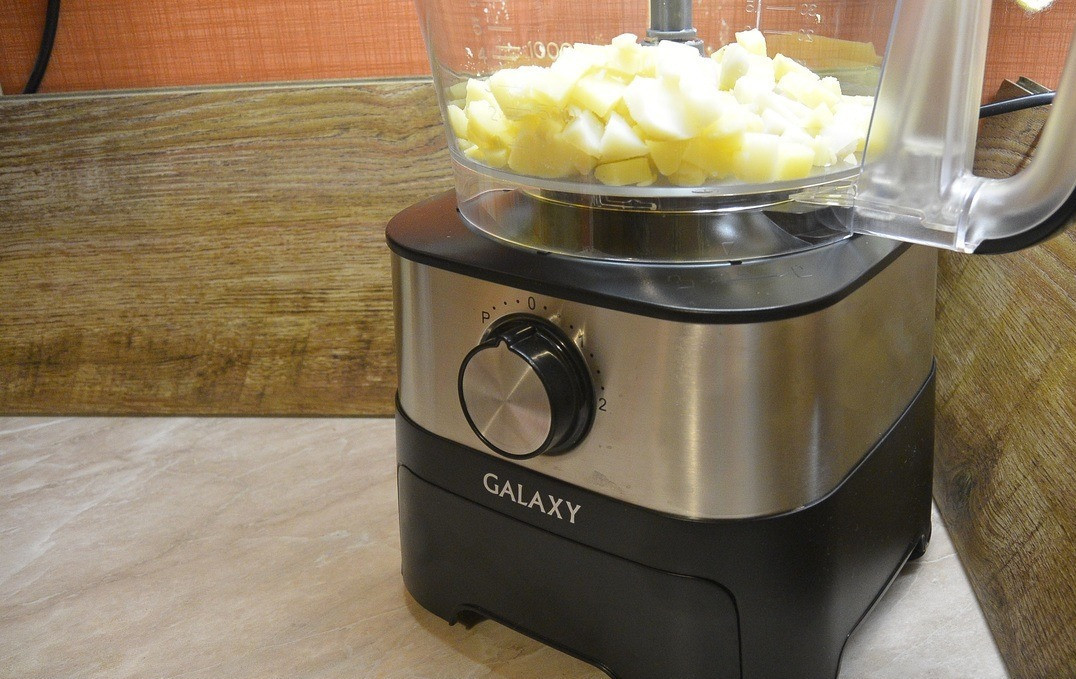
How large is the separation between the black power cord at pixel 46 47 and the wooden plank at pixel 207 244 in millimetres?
31

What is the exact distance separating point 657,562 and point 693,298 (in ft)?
0.47

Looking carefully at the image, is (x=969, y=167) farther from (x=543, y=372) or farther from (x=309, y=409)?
(x=309, y=409)

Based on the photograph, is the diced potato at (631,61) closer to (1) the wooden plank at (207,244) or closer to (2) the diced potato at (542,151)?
(2) the diced potato at (542,151)

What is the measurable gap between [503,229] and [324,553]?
0.96 ft

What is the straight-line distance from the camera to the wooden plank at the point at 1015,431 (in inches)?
20.7

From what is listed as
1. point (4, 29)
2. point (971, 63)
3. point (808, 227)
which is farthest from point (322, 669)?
point (4, 29)

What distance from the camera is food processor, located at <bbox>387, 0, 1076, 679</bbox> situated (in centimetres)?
46

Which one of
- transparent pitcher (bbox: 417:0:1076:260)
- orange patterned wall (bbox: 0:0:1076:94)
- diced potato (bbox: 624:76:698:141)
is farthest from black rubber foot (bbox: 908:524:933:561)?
orange patterned wall (bbox: 0:0:1076:94)

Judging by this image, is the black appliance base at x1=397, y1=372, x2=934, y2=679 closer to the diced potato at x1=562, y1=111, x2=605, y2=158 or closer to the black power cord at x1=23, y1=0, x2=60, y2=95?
the diced potato at x1=562, y1=111, x2=605, y2=158

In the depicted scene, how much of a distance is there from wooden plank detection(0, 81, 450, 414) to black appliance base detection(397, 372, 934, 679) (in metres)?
0.29

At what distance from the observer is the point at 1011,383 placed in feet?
2.01

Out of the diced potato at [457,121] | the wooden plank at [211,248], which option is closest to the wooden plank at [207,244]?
the wooden plank at [211,248]

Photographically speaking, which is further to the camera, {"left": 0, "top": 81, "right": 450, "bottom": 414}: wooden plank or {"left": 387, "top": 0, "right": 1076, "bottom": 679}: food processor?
{"left": 0, "top": 81, "right": 450, "bottom": 414}: wooden plank

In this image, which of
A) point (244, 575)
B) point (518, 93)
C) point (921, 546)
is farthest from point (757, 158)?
point (244, 575)
